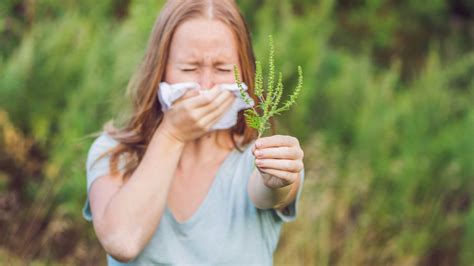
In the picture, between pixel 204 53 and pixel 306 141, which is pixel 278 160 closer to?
pixel 204 53

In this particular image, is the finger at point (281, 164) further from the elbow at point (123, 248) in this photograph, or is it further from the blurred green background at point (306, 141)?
the blurred green background at point (306, 141)

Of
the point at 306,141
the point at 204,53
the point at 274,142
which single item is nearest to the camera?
the point at 274,142

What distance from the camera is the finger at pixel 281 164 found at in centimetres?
160

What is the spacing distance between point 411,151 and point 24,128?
93.7 inches

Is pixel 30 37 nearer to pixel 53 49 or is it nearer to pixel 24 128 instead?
pixel 53 49

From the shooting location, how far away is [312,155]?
184 inches

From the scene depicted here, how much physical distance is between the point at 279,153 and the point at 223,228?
2.05ft

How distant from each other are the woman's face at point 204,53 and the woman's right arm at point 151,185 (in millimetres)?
52

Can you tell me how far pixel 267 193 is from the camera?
1.96 m

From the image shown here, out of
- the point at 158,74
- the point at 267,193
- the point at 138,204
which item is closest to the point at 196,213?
the point at 138,204

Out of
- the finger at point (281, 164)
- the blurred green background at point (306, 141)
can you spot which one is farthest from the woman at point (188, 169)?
the blurred green background at point (306, 141)

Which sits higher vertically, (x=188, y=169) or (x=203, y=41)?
(x=203, y=41)

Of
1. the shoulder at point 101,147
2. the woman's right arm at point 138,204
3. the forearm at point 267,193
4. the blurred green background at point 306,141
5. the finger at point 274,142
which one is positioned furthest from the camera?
the blurred green background at point 306,141

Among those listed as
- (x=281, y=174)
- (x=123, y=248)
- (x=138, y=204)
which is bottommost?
(x=123, y=248)
